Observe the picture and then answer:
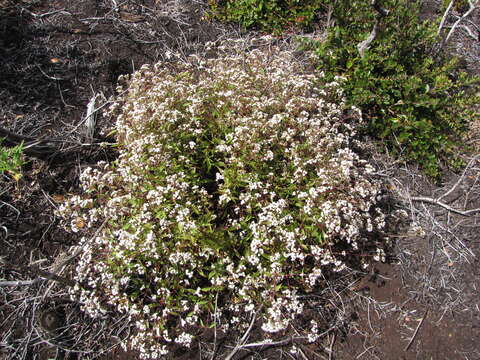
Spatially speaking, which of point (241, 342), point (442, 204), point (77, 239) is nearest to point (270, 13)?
point (442, 204)

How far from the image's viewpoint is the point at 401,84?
4.29 metres

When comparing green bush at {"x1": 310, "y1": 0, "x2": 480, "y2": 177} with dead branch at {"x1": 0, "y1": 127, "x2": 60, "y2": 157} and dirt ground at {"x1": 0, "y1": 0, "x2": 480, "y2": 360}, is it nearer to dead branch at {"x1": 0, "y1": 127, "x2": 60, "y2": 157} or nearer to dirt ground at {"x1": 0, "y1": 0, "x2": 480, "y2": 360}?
dirt ground at {"x1": 0, "y1": 0, "x2": 480, "y2": 360}

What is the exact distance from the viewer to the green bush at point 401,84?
4273 millimetres

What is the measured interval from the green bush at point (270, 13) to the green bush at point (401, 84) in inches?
37.4

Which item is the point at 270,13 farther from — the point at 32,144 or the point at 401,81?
the point at 32,144

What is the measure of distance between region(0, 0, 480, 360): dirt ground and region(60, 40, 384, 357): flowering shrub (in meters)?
0.37

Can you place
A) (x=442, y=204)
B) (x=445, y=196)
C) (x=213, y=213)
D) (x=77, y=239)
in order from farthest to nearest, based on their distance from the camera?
1. (x=445, y=196)
2. (x=442, y=204)
3. (x=77, y=239)
4. (x=213, y=213)

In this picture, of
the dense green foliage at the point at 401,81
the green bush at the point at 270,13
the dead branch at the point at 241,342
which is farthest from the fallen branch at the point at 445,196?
the green bush at the point at 270,13

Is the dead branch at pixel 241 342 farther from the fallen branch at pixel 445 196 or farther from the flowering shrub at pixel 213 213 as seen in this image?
the fallen branch at pixel 445 196

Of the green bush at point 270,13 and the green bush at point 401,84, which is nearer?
the green bush at point 401,84

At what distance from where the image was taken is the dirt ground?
3.44m

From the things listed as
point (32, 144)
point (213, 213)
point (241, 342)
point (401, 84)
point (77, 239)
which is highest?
point (401, 84)

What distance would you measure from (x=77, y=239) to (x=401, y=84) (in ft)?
14.4

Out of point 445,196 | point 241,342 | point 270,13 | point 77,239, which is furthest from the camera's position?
point 270,13
